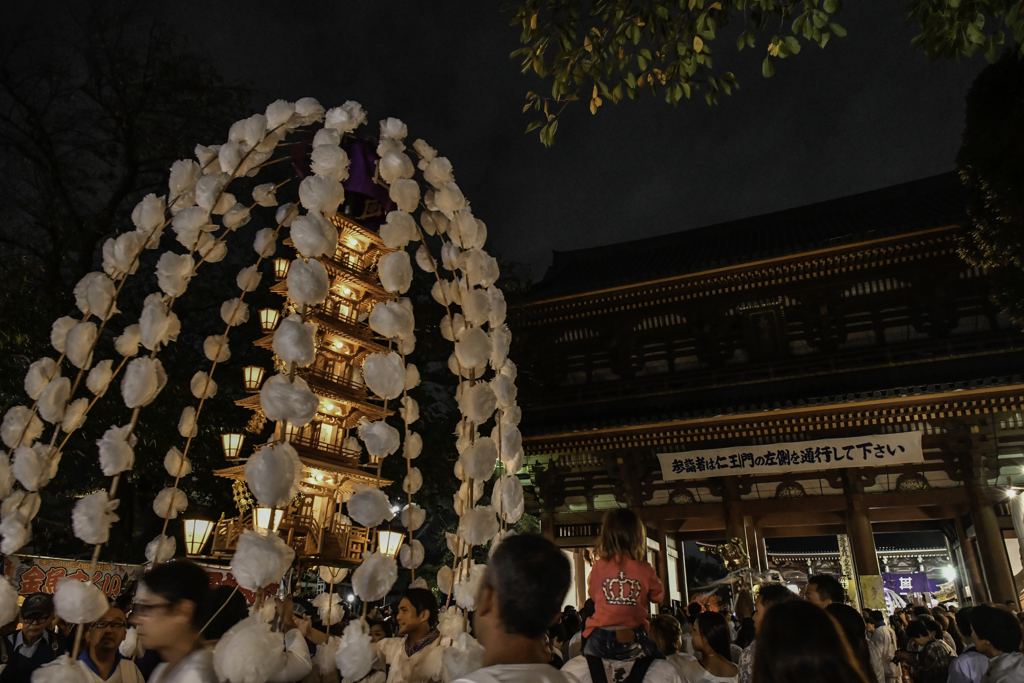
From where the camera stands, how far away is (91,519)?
2.52 meters

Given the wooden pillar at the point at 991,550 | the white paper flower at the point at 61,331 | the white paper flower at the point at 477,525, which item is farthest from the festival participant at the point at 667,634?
the wooden pillar at the point at 991,550

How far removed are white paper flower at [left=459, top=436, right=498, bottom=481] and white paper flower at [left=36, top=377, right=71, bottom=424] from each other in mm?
1881

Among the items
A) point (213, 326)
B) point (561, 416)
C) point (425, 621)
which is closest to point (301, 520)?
point (425, 621)

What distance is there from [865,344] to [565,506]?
22.7ft

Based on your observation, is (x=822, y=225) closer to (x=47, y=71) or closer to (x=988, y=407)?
(x=988, y=407)

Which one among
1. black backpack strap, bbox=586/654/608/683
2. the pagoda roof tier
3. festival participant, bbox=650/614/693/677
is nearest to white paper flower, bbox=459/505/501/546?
black backpack strap, bbox=586/654/608/683

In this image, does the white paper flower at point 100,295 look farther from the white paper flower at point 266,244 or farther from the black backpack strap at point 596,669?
the black backpack strap at point 596,669

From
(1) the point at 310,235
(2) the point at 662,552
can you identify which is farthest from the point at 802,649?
(2) the point at 662,552

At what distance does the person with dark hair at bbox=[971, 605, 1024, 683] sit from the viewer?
3877 millimetres

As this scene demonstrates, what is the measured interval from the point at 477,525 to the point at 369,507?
1.85 feet

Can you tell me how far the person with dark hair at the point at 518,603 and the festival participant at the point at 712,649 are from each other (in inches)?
104

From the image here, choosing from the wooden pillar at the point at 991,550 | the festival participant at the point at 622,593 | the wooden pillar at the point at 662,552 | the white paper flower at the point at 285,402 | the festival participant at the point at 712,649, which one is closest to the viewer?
the white paper flower at the point at 285,402

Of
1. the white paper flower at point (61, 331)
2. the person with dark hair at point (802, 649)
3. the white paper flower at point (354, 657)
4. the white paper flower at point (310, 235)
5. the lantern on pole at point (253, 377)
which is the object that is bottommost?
the white paper flower at point (354, 657)

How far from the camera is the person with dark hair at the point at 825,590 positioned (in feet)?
13.6
